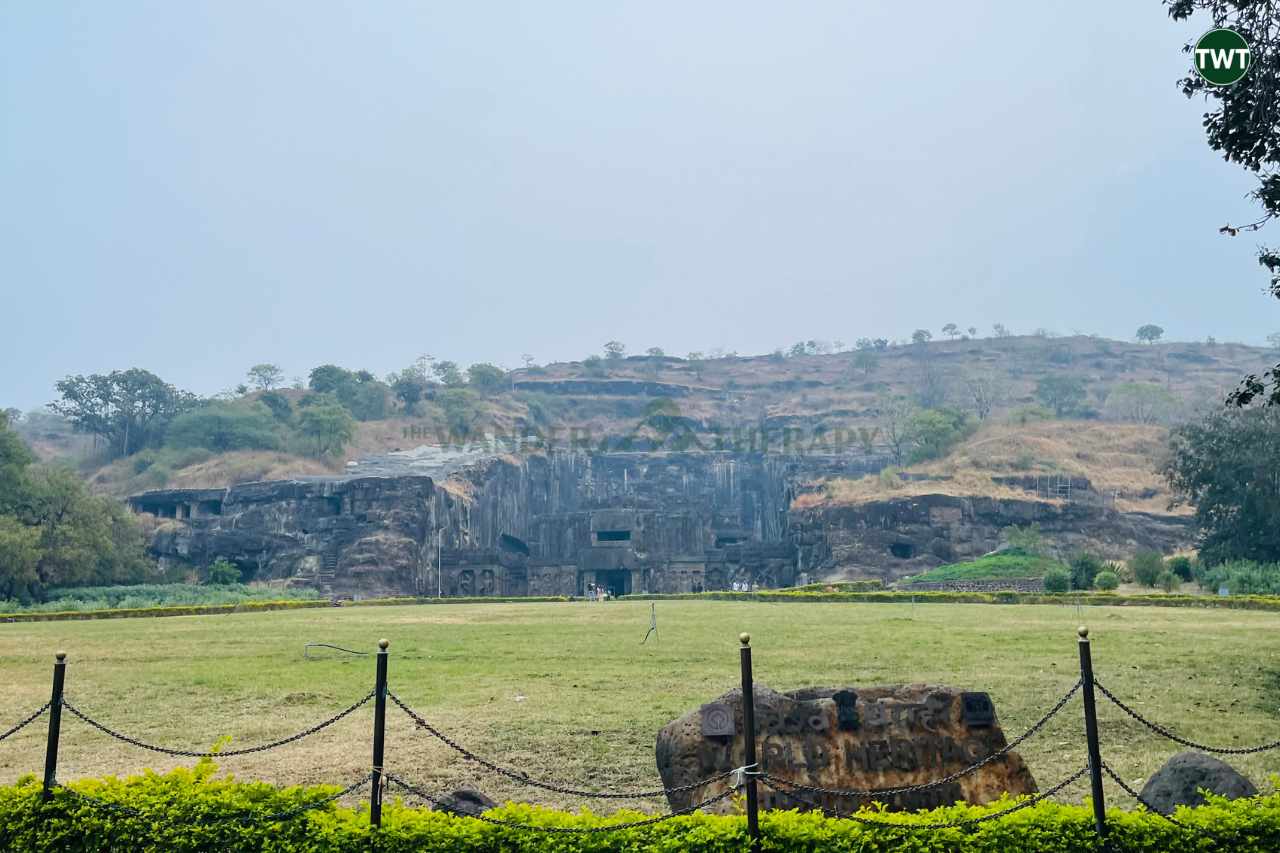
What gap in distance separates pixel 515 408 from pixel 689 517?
5643cm

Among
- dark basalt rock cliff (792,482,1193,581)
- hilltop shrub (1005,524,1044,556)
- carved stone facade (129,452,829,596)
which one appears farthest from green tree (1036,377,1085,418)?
hilltop shrub (1005,524,1044,556)

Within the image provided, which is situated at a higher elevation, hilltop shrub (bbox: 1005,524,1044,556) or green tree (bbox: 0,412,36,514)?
green tree (bbox: 0,412,36,514)

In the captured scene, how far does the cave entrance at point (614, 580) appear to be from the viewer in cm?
5231

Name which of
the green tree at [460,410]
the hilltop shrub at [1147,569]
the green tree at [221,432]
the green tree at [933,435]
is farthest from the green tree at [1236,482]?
the green tree at [460,410]

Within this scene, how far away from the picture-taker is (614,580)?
174 ft

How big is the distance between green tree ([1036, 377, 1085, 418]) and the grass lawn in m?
95.8

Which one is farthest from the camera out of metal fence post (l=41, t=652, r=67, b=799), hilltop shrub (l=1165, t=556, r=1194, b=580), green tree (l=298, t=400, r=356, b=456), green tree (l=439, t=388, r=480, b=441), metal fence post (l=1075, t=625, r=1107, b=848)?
green tree (l=439, t=388, r=480, b=441)

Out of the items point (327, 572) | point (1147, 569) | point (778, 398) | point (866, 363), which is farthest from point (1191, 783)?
point (866, 363)

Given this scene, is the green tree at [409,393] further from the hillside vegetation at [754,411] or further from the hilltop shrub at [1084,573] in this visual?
the hilltop shrub at [1084,573]

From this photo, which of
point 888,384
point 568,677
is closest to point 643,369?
point 888,384

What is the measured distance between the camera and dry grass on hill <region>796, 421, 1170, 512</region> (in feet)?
187

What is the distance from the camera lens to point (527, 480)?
75375 millimetres

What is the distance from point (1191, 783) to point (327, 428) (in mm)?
72024

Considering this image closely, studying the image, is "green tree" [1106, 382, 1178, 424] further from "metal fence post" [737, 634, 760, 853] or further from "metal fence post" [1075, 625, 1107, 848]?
"metal fence post" [737, 634, 760, 853]
